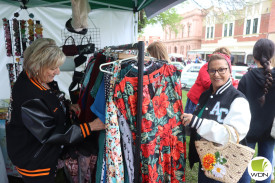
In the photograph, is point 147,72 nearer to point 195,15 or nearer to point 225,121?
point 225,121

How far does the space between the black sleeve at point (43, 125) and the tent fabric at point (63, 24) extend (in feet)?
8.31

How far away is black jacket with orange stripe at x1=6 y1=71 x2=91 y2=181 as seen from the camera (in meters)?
1.22

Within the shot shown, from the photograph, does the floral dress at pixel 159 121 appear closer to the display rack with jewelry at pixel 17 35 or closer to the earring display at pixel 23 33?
the display rack with jewelry at pixel 17 35

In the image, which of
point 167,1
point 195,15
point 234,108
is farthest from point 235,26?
point 234,108

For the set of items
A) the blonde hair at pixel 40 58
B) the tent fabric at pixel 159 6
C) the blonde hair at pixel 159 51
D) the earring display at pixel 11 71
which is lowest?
the earring display at pixel 11 71

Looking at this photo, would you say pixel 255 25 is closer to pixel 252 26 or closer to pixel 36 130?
pixel 252 26

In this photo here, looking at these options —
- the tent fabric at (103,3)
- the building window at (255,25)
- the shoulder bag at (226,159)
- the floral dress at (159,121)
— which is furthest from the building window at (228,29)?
the shoulder bag at (226,159)

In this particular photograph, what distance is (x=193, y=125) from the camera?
1410 mm

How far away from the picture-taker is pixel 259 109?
1879mm

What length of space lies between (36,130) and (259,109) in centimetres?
211

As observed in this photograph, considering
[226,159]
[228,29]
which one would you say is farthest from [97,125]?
[228,29]

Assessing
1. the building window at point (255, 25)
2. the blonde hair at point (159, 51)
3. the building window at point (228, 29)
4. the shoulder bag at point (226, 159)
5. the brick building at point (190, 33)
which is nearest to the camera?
the shoulder bag at point (226, 159)

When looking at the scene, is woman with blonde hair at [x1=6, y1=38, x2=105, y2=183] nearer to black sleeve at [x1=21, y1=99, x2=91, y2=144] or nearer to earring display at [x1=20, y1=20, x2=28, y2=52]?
black sleeve at [x1=21, y1=99, x2=91, y2=144]

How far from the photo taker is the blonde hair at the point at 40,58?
131 cm
